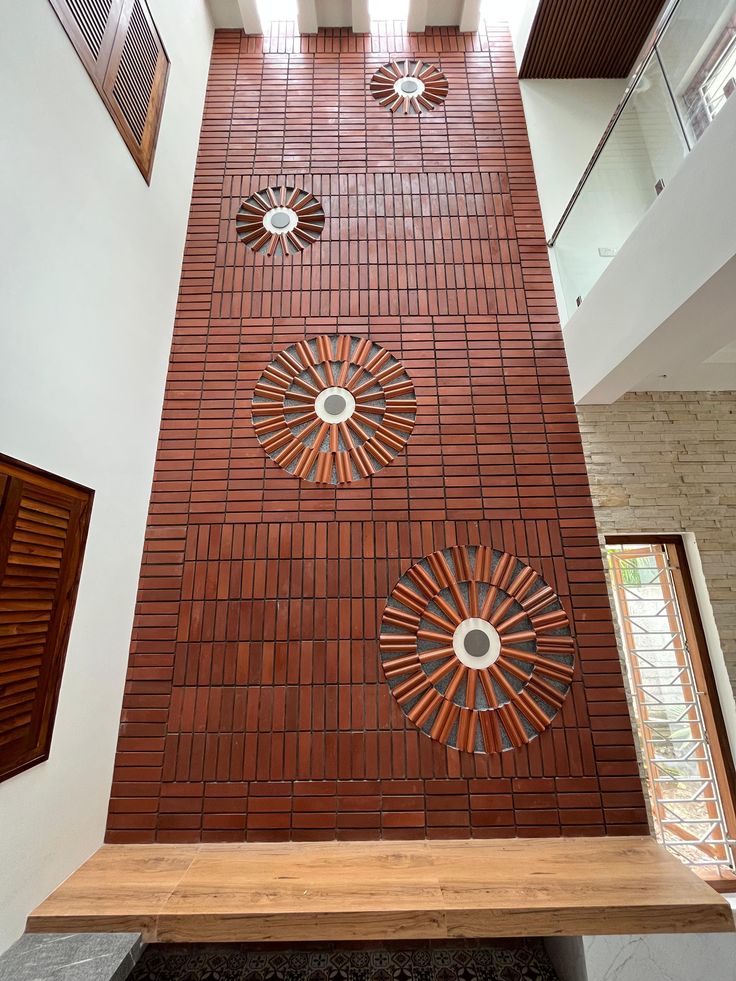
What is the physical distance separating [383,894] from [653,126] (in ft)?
11.8

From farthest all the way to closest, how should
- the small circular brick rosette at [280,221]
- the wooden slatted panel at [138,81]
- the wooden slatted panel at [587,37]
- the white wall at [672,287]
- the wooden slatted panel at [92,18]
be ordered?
1. the wooden slatted panel at [587,37]
2. the small circular brick rosette at [280,221]
3. the wooden slatted panel at [138,81]
4. the wooden slatted panel at [92,18]
5. the white wall at [672,287]

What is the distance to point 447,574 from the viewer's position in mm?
2703

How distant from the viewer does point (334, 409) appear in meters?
3.05

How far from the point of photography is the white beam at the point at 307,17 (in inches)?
161

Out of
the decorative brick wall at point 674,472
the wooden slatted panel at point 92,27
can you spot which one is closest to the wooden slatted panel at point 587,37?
the decorative brick wall at point 674,472

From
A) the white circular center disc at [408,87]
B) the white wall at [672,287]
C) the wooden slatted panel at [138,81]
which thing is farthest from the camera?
the white circular center disc at [408,87]

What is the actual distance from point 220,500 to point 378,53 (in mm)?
4115

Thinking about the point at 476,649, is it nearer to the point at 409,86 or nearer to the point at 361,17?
the point at 409,86

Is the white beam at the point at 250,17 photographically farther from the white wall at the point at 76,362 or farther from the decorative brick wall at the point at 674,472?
the decorative brick wall at the point at 674,472

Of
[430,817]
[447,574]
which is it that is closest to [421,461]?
[447,574]

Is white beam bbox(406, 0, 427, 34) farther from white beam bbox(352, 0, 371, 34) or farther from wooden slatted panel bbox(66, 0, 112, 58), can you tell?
wooden slatted panel bbox(66, 0, 112, 58)

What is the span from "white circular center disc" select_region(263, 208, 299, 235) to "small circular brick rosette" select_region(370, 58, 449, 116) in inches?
52.9

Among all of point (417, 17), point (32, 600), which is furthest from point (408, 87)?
point (32, 600)

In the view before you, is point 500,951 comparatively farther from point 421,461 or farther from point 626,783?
point 421,461
